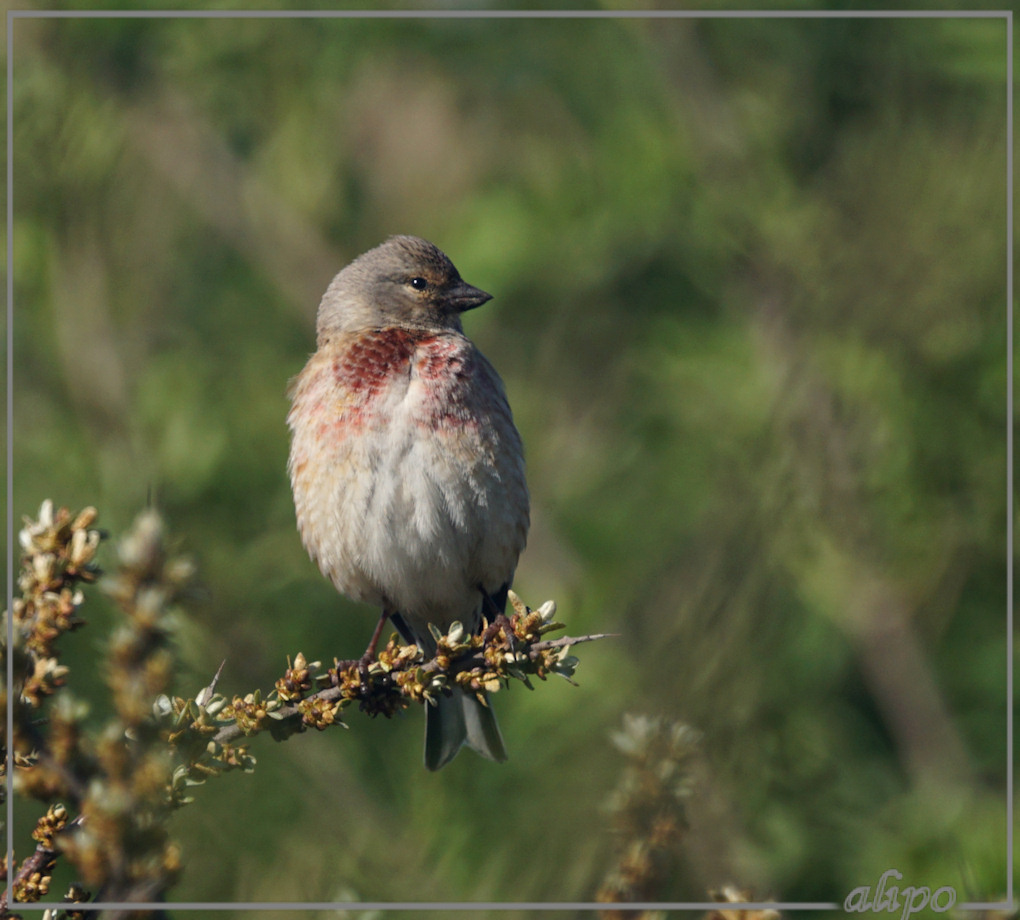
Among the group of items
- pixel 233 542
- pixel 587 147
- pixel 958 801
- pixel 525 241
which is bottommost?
pixel 958 801

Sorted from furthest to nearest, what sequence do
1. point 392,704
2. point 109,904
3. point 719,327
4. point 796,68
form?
point 719,327
point 796,68
point 392,704
point 109,904

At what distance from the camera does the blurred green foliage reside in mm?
3152

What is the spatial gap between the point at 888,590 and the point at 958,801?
→ 83 cm

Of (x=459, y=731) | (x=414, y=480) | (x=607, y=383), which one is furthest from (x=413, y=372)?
(x=607, y=383)

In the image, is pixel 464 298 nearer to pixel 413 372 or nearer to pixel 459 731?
pixel 413 372

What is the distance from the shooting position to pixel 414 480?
3.24 metres

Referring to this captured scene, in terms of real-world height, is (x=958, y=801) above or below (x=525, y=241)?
below

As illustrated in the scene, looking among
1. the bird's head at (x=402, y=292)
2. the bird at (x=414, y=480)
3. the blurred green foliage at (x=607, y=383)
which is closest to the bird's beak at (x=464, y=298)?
the bird's head at (x=402, y=292)

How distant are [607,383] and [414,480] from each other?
2.14m

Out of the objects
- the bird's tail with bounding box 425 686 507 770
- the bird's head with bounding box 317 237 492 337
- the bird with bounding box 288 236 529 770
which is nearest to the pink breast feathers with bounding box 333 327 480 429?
the bird with bounding box 288 236 529 770

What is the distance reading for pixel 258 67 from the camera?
543 cm

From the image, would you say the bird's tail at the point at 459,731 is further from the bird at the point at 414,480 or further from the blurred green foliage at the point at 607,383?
the blurred green foliage at the point at 607,383

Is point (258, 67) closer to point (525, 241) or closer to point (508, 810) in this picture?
point (525, 241)

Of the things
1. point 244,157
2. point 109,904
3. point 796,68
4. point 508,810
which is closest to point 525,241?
point 796,68
